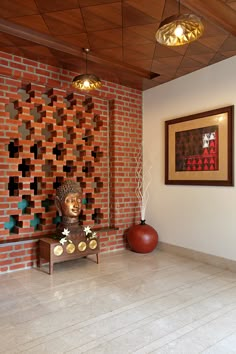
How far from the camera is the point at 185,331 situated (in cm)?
196

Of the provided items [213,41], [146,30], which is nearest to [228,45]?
[213,41]

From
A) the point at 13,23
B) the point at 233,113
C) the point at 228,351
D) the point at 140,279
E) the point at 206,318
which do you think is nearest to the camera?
the point at 228,351

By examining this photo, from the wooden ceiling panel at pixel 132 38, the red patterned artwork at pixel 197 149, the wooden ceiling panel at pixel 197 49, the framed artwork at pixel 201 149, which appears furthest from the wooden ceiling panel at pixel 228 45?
the red patterned artwork at pixel 197 149

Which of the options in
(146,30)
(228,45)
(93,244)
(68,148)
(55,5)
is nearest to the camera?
(55,5)

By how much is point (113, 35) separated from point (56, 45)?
0.68 meters

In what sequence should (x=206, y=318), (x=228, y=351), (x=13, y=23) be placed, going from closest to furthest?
(x=228, y=351) < (x=206, y=318) < (x=13, y=23)

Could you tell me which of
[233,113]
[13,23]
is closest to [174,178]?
[233,113]

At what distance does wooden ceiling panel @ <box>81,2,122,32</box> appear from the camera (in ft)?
7.98

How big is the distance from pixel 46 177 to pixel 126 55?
1.91 metres

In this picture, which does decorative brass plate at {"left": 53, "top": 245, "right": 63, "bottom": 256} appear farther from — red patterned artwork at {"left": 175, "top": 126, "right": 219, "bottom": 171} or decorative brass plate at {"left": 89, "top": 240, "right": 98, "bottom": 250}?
red patterned artwork at {"left": 175, "top": 126, "right": 219, "bottom": 171}

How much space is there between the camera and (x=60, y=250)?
10.5 feet

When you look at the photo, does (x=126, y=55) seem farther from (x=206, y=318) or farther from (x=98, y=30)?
(x=206, y=318)

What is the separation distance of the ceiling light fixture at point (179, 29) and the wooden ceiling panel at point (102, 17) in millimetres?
623

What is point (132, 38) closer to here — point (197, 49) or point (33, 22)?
point (197, 49)
